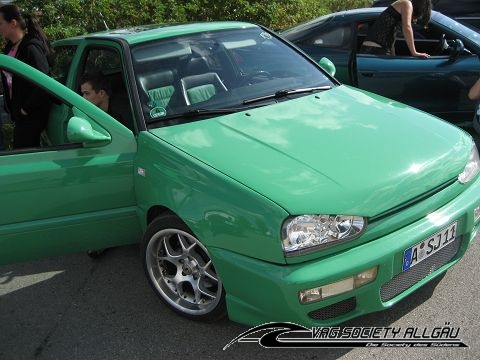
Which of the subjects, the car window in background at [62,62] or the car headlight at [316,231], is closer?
the car headlight at [316,231]

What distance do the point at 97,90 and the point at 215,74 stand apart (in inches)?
35.6

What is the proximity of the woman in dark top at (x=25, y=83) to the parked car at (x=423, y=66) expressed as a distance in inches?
115

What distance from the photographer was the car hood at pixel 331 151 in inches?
94.3

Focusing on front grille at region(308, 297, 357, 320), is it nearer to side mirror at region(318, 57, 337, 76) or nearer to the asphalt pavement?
the asphalt pavement

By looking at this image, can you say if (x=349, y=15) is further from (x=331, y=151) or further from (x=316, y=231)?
(x=316, y=231)

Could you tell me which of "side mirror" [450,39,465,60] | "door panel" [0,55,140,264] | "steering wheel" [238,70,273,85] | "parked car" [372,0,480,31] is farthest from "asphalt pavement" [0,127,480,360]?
"parked car" [372,0,480,31]

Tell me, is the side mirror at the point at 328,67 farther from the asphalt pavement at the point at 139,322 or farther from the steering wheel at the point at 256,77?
the asphalt pavement at the point at 139,322

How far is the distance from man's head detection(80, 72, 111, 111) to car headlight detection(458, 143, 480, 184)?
242cm

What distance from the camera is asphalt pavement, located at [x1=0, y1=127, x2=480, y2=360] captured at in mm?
2678

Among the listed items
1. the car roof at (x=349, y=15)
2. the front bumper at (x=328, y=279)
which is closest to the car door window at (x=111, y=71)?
the front bumper at (x=328, y=279)

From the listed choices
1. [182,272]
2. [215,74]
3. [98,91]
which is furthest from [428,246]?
[98,91]

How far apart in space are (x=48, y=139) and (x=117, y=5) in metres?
4.46

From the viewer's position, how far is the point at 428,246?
8.38ft

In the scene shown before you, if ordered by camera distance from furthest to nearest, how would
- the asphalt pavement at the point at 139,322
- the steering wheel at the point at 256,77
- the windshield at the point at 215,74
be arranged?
the steering wheel at the point at 256,77 < the windshield at the point at 215,74 < the asphalt pavement at the point at 139,322
